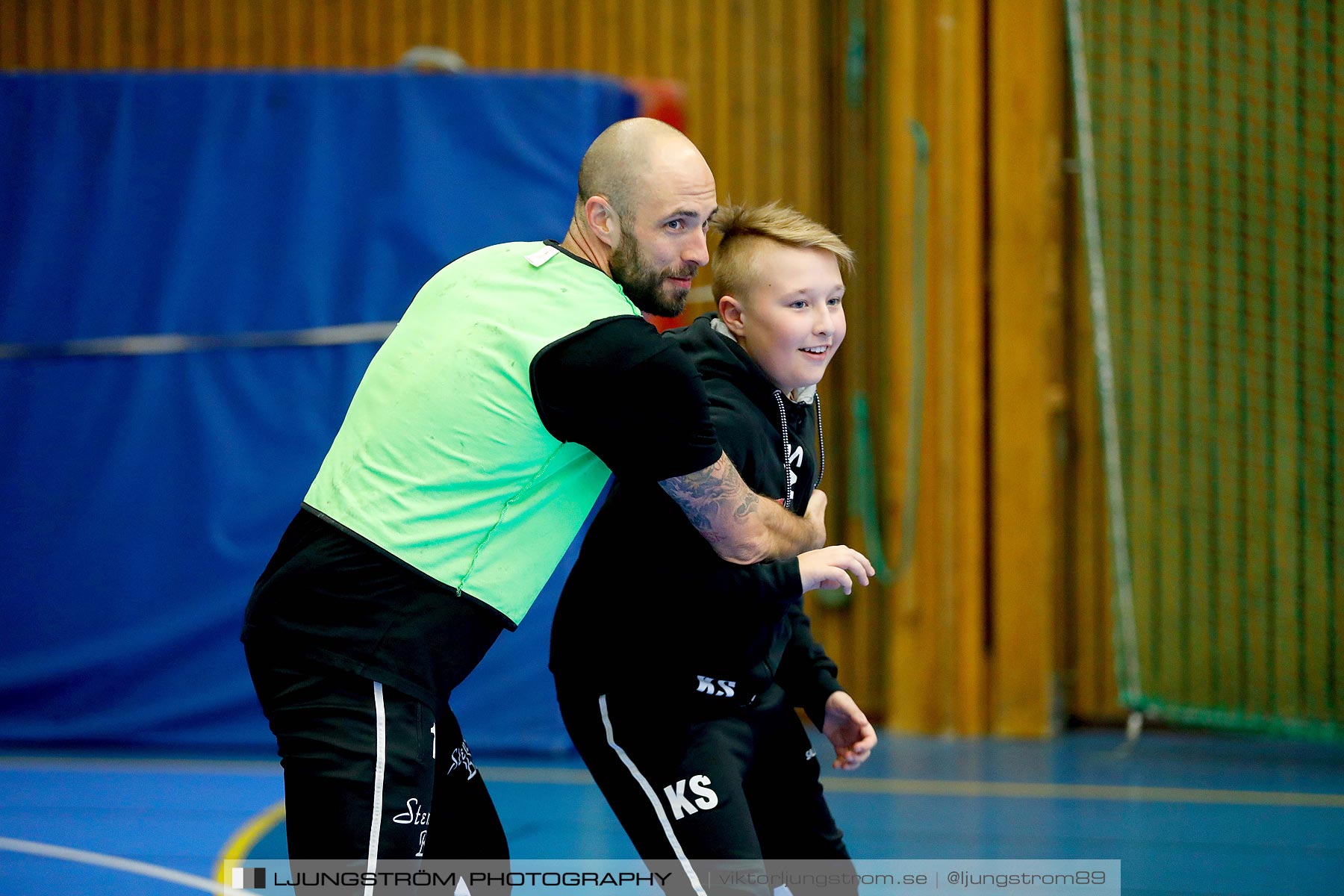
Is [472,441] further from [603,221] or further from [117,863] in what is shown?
[117,863]

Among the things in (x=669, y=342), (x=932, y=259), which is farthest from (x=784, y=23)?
(x=669, y=342)

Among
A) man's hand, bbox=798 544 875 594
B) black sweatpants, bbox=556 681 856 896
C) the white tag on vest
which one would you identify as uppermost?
the white tag on vest

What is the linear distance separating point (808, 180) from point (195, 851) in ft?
12.5

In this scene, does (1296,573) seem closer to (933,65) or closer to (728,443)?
(933,65)

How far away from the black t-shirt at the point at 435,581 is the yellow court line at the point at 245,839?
194cm

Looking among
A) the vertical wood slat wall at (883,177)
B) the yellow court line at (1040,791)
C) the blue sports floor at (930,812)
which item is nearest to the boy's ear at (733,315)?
the blue sports floor at (930,812)

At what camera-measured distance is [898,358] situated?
5738 mm

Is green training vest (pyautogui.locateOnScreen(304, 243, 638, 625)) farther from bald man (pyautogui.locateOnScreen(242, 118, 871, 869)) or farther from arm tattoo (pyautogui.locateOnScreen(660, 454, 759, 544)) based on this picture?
arm tattoo (pyautogui.locateOnScreen(660, 454, 759, 544))

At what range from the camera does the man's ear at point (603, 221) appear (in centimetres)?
208

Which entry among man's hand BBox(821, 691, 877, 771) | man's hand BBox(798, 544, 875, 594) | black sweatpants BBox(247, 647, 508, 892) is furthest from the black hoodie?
black sweatpants BBox(247, 647, 508, 892)

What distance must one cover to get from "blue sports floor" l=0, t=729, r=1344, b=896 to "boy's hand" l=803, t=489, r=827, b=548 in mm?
1796

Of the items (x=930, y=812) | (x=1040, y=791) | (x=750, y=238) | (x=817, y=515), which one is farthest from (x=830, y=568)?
(x=1040, y=791)

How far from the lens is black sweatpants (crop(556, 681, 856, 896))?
6.82 ft

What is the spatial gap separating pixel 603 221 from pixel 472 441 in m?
0.43
